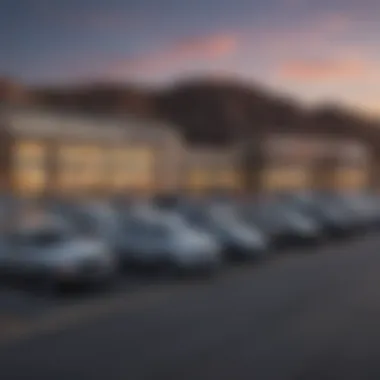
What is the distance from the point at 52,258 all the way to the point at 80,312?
2.80 feet

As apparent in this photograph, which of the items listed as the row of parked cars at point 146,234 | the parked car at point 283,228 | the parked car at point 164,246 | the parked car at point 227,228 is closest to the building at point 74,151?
the row of parked cars at point 146,234

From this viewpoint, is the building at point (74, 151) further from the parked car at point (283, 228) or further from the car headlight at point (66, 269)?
the parked car at point (283, 228)

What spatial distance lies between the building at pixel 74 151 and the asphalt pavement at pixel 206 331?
402 millimetres

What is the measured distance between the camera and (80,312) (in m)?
3.06

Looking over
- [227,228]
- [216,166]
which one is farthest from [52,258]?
[227,228]

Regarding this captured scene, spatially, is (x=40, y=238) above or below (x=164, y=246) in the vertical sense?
above

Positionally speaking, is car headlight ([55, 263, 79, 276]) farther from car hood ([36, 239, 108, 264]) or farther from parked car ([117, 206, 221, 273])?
parked car ([117, 206, 221, 273])

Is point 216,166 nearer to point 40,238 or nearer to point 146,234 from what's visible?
point 40,238

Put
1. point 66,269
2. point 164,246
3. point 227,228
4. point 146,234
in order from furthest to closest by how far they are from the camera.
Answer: point 227,228, point 146,234, point 164,246, point 66,269

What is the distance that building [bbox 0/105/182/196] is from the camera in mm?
1849

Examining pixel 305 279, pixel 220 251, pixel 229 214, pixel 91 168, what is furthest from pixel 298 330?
pixel 229 214

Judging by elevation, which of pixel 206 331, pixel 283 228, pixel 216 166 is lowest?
pixel 283 228

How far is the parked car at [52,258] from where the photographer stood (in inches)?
151

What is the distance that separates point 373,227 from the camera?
24.2 feet
